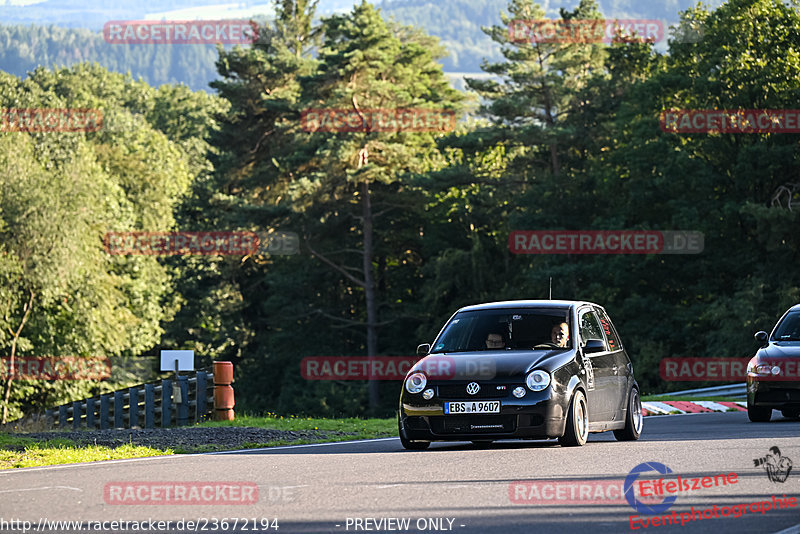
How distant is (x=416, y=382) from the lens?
47.6ft

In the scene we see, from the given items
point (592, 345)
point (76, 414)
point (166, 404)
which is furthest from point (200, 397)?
point (76, 414)

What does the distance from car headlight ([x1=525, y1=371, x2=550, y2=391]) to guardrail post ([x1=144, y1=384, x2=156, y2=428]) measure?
1295 centimetres

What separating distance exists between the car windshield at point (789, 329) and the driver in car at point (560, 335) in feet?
20.6

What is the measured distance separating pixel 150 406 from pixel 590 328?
40.7ft

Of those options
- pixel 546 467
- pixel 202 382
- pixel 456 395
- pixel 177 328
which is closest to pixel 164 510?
pixel 546 467

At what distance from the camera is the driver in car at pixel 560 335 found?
15.4 metres

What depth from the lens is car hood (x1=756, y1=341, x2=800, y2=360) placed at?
19656mm

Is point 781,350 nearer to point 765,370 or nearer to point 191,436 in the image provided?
point 765,370

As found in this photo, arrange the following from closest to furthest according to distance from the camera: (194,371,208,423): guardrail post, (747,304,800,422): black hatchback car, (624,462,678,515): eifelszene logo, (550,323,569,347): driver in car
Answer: (624,462,678,515): eifelszene logo
(550,323,569,347): driver in car
(747,304,800,422): black hatchback car
(194,371,208,423): guardrail post

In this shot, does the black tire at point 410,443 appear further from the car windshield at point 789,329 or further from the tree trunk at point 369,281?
the tree trunk at point 369,281

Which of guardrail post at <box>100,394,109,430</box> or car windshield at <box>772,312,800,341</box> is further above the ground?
car windshield at <box>772,312,800,341</box>

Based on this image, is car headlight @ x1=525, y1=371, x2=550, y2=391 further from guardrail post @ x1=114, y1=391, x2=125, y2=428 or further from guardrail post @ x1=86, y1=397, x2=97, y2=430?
guardrail post @ x1=86, y1=397, x2=97, y2=430

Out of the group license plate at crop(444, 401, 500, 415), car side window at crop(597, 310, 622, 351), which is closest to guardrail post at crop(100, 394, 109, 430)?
car side window at crop(597, 310, 622, 351)

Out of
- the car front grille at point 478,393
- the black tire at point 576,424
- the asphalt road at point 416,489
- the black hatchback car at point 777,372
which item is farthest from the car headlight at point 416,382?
the black hatchback car at point 777,372
